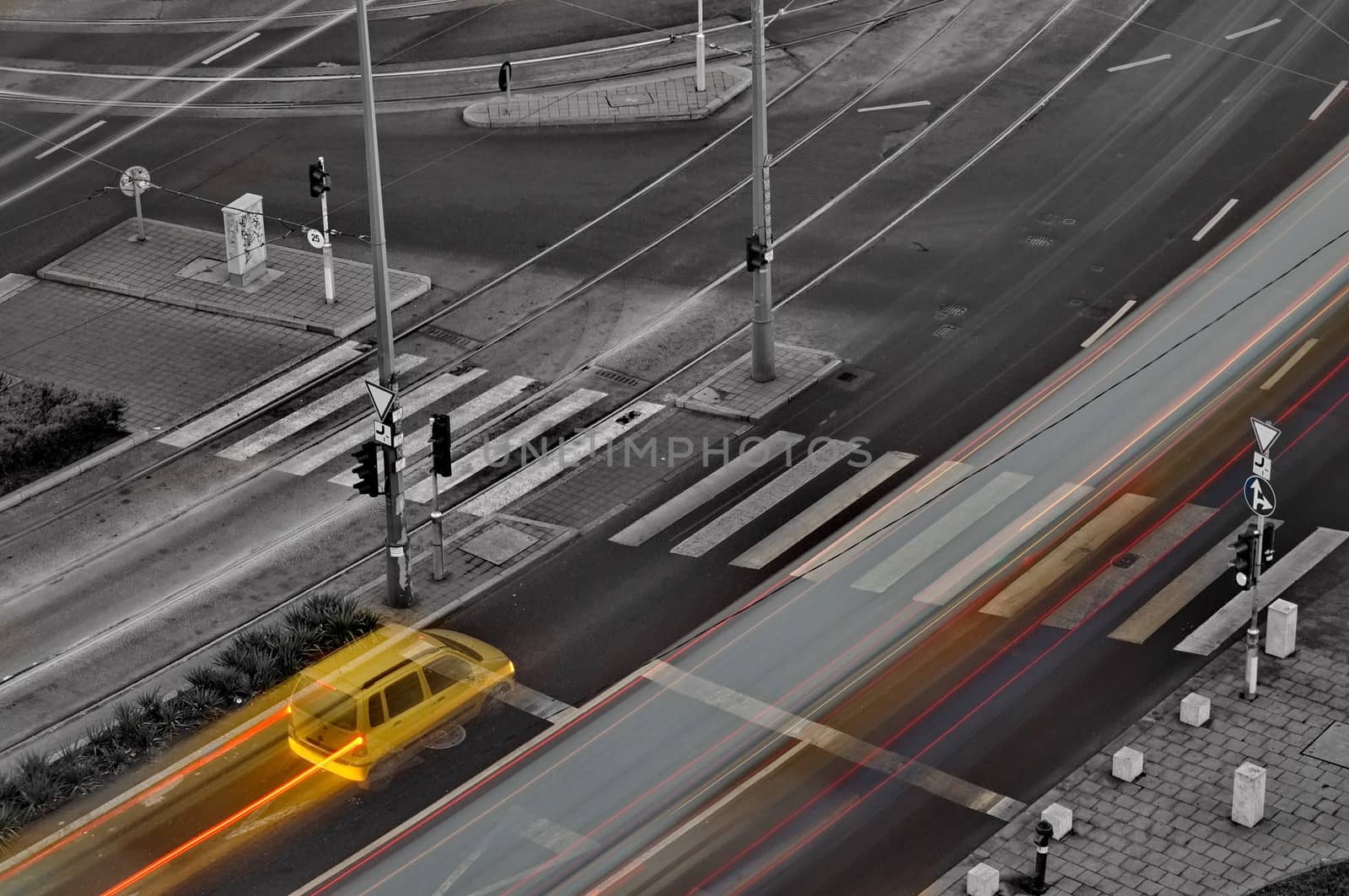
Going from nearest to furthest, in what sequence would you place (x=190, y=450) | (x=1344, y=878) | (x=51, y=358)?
(x=1344, y=878) → (x=190, y=450) → (x=51, y=358)

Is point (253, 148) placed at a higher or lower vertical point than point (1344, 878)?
higher

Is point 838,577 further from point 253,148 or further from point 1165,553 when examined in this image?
point 253,148

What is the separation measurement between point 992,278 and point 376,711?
17.9 meters

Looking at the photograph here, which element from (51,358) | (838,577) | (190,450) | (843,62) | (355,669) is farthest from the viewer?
(843,62)

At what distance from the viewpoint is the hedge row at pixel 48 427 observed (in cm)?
3666

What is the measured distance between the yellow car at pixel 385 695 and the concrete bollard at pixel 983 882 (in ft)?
25.7

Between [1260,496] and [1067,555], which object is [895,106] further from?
[1260,496]

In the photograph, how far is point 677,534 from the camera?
3375 cm

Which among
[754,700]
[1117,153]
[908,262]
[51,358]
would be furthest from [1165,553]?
[51,358]

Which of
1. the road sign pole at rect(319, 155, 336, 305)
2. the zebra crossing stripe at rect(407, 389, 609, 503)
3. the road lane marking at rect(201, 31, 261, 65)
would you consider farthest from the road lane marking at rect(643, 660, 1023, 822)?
the road lane marking at rect(201, 31, 261, 65)

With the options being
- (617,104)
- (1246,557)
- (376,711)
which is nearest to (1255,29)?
(617,104)

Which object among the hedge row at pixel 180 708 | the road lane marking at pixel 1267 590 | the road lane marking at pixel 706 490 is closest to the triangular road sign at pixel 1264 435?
the road lane marking at pixel 1267 590

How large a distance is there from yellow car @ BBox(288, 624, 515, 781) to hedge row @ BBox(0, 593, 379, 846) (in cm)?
58

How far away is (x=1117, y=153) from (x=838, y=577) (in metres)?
17.4
